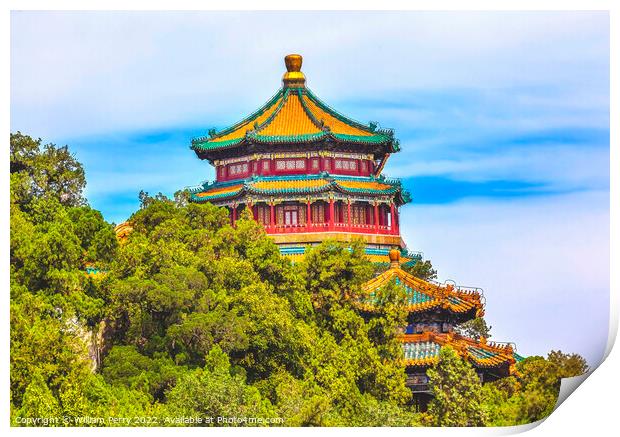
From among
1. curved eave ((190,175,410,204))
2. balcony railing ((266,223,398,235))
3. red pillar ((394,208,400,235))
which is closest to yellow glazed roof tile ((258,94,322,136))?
curved eave ((190,175,410,204))

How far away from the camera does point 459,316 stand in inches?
1105

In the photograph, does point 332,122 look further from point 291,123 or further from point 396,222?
point 396,222

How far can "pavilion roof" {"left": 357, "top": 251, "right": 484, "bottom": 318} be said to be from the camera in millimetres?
27531

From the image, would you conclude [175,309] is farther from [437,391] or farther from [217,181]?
[217,181]

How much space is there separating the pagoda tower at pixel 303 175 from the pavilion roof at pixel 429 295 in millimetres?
4240

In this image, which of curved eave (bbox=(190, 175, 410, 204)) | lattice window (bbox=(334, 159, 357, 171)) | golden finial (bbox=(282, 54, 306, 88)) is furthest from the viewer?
golden finial (bbox=(282, 54, 306, 88))

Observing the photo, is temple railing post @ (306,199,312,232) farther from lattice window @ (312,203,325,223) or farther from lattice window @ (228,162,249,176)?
lattice window @ (228,162,249,176)

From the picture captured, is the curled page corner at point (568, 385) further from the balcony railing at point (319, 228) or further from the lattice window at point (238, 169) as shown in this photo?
the lattice window at point (238, 169)

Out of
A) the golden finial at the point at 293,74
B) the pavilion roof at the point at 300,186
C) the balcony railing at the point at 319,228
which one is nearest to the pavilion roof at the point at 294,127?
the golden finial at the point at 293,74

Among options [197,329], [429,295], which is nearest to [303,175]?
[429,295]

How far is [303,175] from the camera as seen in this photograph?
3325cm

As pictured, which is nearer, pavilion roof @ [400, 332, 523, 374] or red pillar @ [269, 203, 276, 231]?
pavilion roof @ [400, 332, 523, 374]

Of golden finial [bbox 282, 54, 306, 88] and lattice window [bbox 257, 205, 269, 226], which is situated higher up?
golden finial [bbox 282, 54, 306, 88]

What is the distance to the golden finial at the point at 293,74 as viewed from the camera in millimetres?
34156
